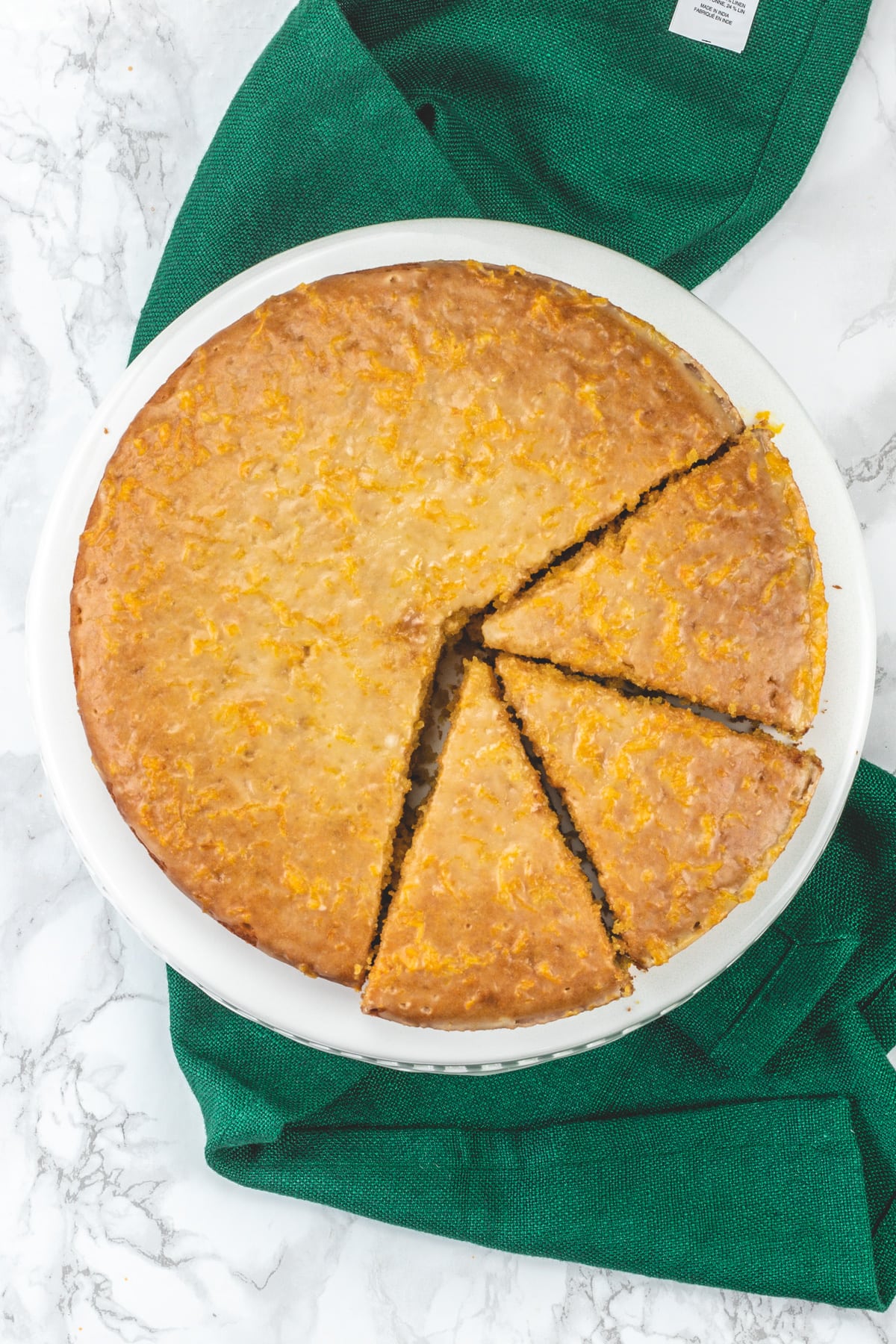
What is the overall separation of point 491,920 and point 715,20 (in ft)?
8.82

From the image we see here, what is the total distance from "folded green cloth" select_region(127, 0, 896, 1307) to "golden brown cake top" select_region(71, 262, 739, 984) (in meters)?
0.73

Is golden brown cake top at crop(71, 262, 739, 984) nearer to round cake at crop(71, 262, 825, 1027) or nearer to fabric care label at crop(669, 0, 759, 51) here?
round cake at crop(71, 262, 825, 1027)

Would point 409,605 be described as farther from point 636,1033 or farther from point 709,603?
point 636,1033

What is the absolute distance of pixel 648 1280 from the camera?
11.8 ft

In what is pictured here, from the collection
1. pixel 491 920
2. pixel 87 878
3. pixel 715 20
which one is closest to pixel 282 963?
pixel 491 920

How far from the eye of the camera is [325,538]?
2791mm

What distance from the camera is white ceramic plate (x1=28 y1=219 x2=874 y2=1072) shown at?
2990 millimetres

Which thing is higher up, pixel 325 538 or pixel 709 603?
pixel 325 538

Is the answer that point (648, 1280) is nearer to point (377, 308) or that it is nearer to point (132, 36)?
point (377, 308)

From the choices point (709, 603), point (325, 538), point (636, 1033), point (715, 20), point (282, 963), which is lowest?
point (636, 1033)

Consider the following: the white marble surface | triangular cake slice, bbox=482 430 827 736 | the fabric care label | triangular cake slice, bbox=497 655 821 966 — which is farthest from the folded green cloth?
triangular cake slice, bbox=482 430 827 736

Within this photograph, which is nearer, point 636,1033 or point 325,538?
point 325,538

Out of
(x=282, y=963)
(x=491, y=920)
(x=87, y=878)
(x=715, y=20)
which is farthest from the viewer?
(x=87, y=878)

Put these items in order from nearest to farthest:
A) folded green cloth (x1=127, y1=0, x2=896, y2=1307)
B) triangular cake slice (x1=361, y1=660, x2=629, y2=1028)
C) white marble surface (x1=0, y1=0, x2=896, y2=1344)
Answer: triangular cake slice (x1=361, y1=660, x2=629, y2=1028) → folded green cloth (x1=127, y1=0, x2=896, y2=1307) → white marble surface (x1=0, y1=0, x2=896, y2=1344)
